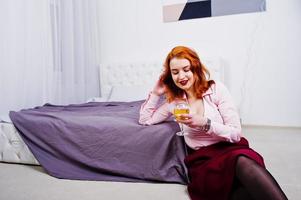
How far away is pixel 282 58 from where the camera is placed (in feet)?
11.0

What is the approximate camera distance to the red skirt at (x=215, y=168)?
1.18m

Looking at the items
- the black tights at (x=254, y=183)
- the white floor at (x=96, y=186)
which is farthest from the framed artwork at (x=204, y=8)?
the black tights at (x=254, y=183)

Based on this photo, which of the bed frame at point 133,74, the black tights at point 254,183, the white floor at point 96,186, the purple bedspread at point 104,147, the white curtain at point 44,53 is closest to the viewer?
the black tights at point 254,183

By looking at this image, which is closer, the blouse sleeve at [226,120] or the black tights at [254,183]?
the black tights at [254,183]

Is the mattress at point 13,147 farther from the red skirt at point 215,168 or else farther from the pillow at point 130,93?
the pillow at point 130,93

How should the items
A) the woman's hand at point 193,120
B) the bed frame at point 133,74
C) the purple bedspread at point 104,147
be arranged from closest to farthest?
the woman's hand at point 193,120 < the purple bedspread at point 104,147 < the bed frame at point 133,74

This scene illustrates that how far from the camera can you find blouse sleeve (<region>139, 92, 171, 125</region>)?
1.71 meters

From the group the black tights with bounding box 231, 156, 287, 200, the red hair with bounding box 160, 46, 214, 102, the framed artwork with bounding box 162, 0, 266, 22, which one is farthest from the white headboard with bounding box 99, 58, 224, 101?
the black tights with bounding box 231, 156, 287, 200

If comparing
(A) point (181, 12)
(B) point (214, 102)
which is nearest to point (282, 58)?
(A) point (181, 12)

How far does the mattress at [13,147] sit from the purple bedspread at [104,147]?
12 centimetres

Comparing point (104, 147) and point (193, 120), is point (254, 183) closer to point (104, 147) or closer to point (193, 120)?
point (193, 120)

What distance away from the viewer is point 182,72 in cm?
142

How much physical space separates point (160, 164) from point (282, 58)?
8.03 ft

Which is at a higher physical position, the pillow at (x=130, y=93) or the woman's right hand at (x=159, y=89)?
the woman's right hand at (x=159, y=89)
